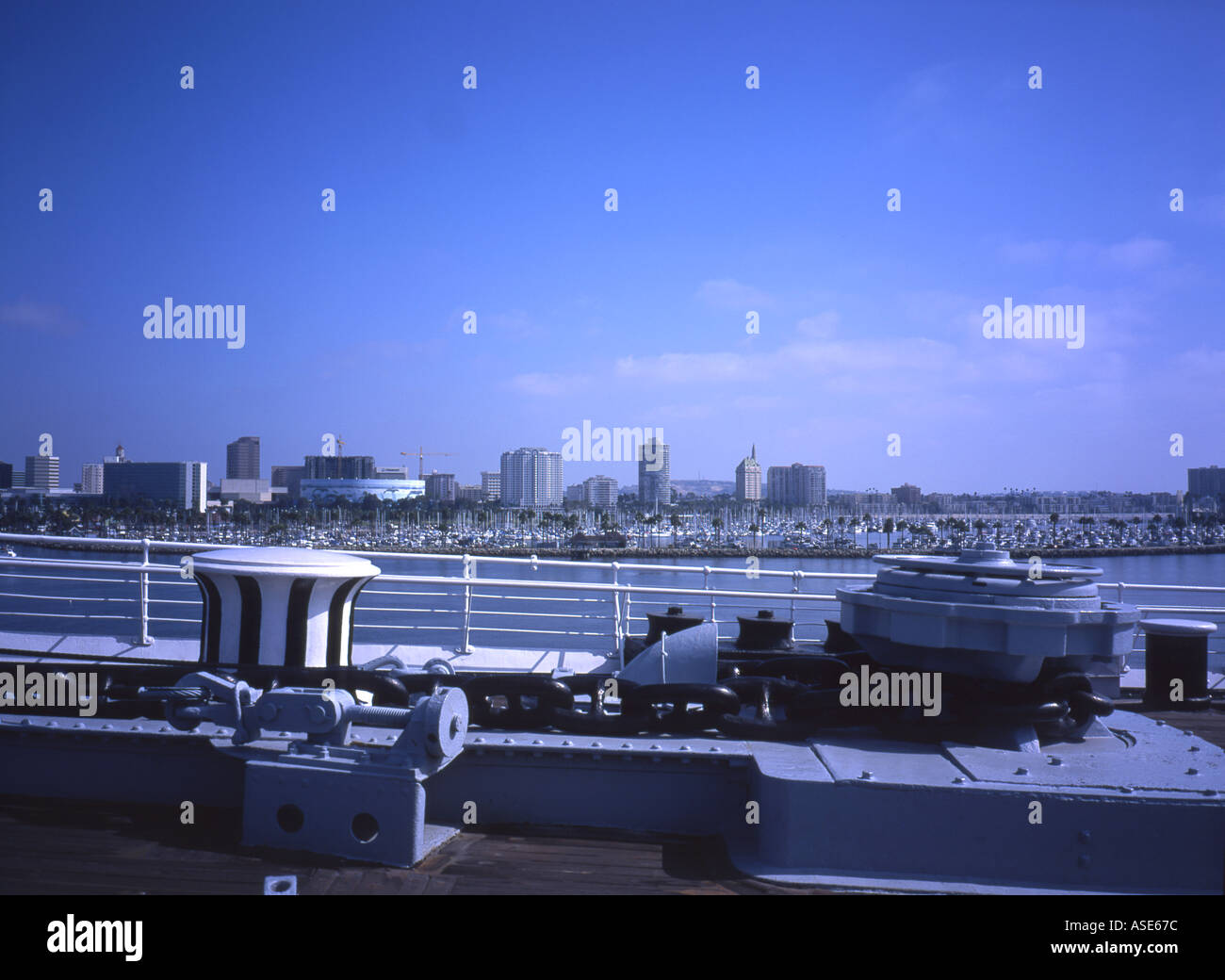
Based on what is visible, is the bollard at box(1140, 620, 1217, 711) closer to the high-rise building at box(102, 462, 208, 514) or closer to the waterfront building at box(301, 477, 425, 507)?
the high-rise building at box(102, 462, 208, 514)

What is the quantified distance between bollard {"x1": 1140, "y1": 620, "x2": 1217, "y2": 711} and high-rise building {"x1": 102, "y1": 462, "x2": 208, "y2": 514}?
42.8 metres

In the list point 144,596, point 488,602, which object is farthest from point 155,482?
point 144,596

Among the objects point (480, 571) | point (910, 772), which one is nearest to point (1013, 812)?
point (910, 772)

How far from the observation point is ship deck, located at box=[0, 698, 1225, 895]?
118 inches

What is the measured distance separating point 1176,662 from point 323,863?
6.38 metres

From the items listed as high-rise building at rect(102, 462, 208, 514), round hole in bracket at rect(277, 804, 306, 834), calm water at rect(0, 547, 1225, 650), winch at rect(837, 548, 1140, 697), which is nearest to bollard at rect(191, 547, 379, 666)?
round hole in bracket at rect(277, 804, 306, 834)

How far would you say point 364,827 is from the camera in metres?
3.21
